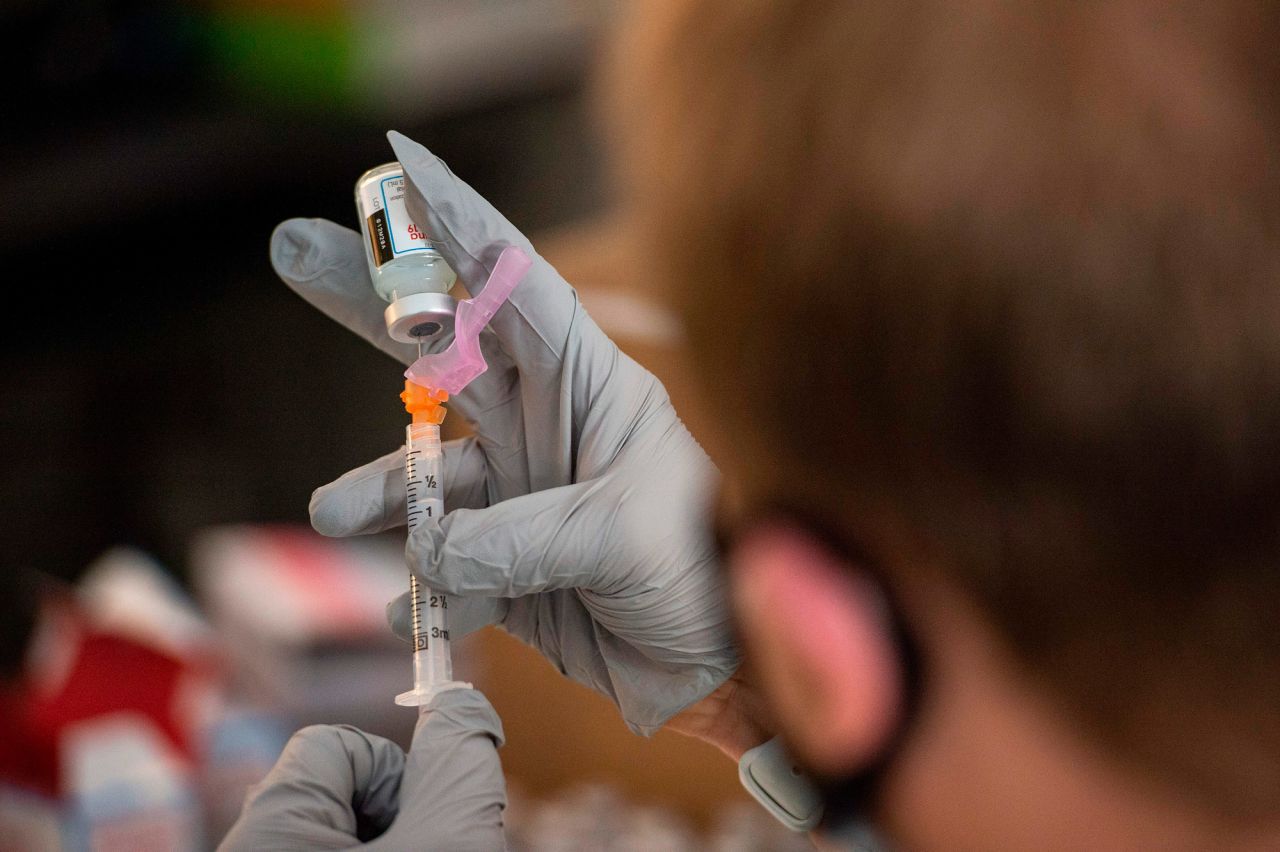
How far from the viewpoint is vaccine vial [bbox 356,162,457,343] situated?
90cm

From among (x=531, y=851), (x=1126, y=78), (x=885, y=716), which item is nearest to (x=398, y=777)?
(x=885, y=716)

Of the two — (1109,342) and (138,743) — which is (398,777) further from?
(138,743)

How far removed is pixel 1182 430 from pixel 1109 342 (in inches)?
2.1

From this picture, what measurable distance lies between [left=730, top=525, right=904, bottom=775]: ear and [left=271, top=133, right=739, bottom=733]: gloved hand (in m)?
0.30

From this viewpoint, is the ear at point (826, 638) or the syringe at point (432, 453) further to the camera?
the syringe at point (432, 453)

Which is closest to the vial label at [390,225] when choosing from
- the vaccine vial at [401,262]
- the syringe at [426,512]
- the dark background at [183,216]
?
the vaccine vial at [401,262]

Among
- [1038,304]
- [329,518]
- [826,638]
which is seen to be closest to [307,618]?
[329,518]

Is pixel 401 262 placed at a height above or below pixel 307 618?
above

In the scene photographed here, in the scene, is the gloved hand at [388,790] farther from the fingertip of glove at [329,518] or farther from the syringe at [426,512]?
the fingertip of glove at [329,518]

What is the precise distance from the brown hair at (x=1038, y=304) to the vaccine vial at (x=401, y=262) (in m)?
0.37

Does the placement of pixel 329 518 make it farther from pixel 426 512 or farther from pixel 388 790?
pixel 388 790

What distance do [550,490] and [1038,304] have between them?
21.5 inches

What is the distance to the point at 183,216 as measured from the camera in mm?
3221

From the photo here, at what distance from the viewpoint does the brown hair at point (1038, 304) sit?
449 millimetres
